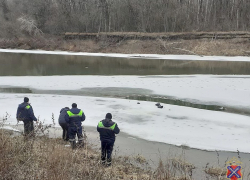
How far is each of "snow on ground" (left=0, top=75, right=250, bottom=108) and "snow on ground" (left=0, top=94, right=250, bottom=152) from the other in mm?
2678

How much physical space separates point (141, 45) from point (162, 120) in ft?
112

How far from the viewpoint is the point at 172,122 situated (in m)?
10.0

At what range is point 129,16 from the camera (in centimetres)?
5047

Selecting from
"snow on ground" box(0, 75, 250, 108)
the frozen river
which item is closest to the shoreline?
the frozen river

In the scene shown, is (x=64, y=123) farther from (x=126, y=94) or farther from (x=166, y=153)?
(x=126, y=94)

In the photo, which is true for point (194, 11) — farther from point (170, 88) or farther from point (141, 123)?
point (141, 123)

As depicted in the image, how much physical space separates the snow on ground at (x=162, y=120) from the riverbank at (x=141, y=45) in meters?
28.4

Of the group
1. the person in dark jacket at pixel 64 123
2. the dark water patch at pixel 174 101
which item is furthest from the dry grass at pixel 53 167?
the dark water patch at pixel 174 101

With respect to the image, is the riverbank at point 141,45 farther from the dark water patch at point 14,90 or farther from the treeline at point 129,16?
the dark water patch at point 14,90

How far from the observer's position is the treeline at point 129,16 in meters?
45.9

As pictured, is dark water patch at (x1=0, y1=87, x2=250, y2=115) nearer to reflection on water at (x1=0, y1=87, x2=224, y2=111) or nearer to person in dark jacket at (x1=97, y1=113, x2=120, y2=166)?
reflection on water at (x1=0, y1=87, x2=224, y2=111)

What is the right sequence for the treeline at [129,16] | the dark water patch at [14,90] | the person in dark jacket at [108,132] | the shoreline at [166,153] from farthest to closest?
1. the treeline at [129,16]
2. the dark water patch at [14,90]
3. the shoreline at [166,153]
4. the person in dark jacket at [108,132]

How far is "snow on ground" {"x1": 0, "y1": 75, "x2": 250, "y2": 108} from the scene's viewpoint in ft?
46.2

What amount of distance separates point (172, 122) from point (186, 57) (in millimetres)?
27475
